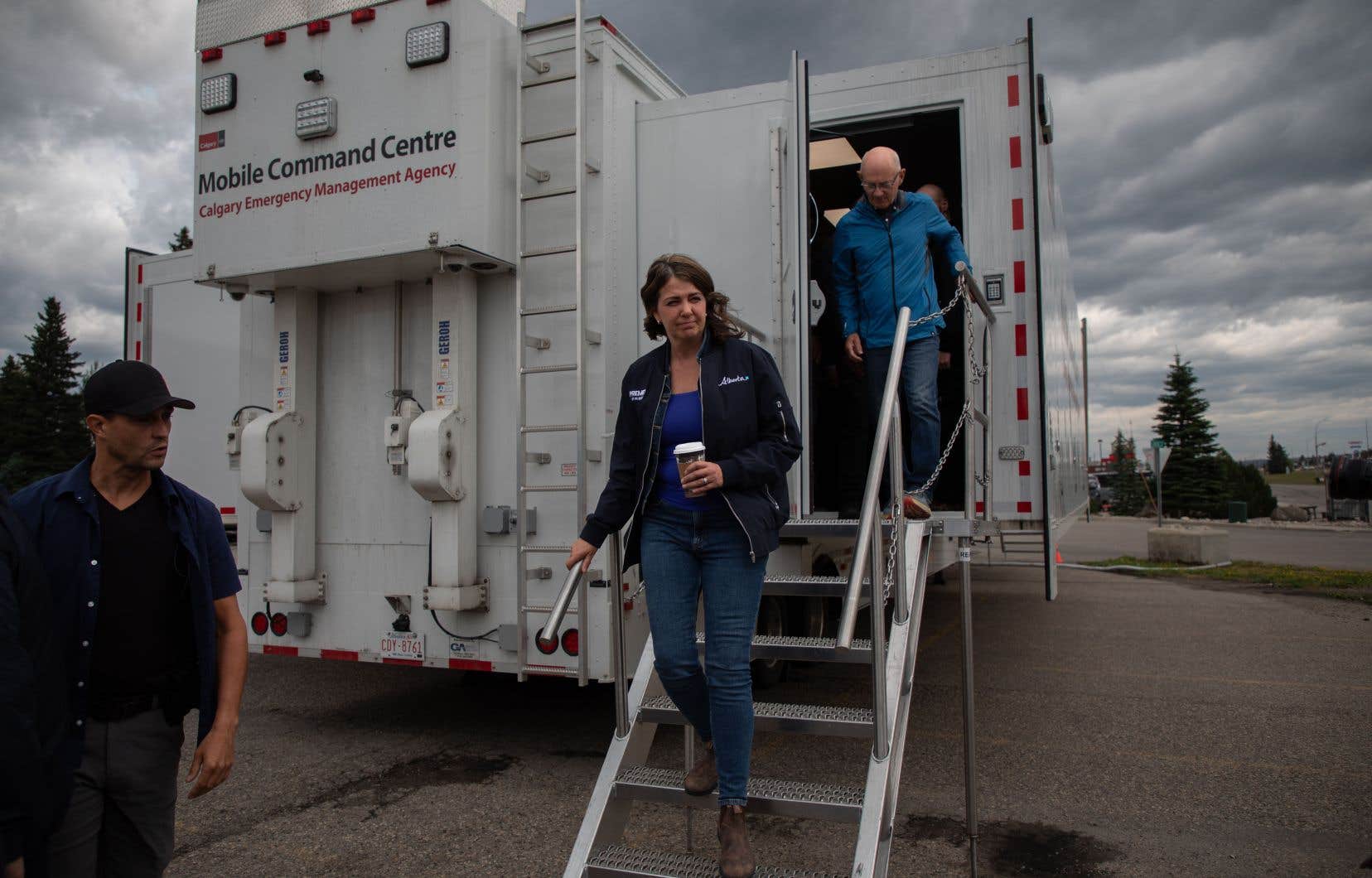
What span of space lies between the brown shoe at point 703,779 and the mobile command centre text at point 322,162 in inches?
124

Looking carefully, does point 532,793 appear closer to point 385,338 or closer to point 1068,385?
point 385,338

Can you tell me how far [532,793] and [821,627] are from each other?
1.92 metres

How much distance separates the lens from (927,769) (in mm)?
4957

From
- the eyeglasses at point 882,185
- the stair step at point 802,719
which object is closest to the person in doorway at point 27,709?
the stair step at point 802,719

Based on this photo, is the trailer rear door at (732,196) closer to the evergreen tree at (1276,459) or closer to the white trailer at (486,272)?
the white trailer at (486,272)

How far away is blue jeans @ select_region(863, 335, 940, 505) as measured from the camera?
446 cm

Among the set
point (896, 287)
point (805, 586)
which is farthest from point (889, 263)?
point (805, 586)

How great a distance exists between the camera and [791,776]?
189 inches

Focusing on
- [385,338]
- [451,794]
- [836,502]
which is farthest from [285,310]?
[836,502]

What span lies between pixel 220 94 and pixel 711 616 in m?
4.19

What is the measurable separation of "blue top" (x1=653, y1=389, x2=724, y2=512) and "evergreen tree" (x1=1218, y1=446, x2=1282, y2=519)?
163ft

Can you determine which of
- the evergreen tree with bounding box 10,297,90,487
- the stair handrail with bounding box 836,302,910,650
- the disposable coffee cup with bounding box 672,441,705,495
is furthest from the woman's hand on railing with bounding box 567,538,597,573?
the evergreen tree with bounding box 10,297,90,487

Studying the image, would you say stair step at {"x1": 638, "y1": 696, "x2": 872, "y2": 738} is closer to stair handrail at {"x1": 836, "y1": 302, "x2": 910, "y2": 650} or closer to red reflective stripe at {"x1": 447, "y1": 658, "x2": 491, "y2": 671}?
stair handrail at {"x1": 836, "y1": 302, "x2": 910, "y2": 650}

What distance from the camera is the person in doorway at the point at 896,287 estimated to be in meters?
4.49
